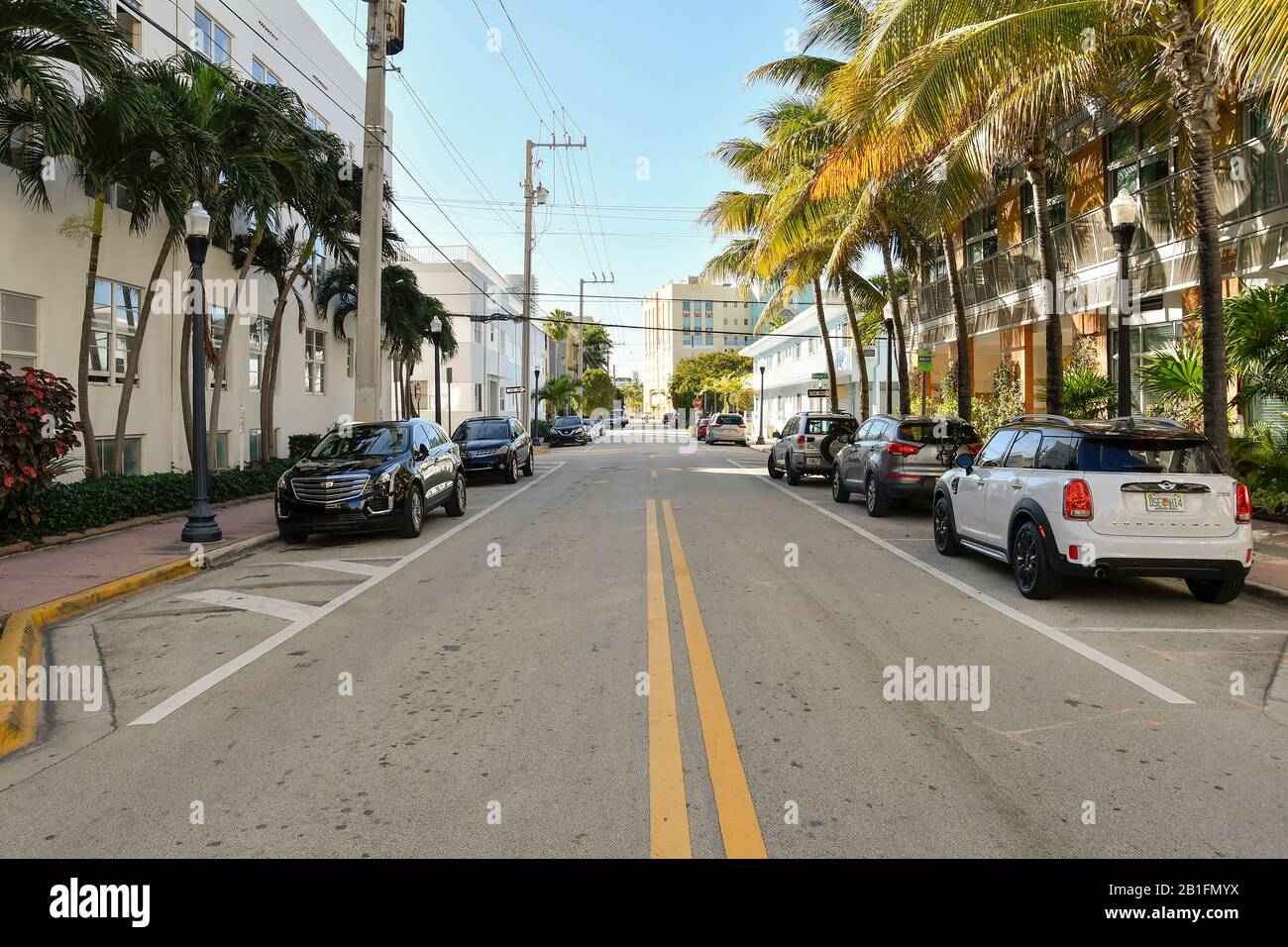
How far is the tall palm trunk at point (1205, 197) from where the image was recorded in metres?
10.9

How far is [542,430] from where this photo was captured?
5081 centimetres

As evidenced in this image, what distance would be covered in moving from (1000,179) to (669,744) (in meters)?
21.4

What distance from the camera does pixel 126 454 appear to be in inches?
661

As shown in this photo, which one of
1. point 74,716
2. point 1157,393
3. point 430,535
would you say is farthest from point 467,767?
point 1157,393

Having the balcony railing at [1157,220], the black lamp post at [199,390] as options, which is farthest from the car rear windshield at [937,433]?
the black lamp post at [199,390]

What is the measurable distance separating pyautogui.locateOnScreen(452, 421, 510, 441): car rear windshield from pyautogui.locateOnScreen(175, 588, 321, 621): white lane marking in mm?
14078

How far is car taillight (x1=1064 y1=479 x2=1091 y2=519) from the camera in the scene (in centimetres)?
763

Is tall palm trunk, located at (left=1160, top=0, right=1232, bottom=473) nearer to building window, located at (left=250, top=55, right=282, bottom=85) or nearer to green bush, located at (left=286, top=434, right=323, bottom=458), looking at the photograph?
green bush, located at (left=286, top=434, right=323, bottom=458)

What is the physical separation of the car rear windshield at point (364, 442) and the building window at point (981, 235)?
727 inches

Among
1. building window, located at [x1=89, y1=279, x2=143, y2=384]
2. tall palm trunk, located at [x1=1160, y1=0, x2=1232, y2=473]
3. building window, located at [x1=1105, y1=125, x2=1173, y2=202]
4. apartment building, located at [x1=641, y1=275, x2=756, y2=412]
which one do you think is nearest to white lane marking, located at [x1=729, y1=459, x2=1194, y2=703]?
tall palm trunk, located at [x1=1160, y1=0, x2=1232, y2=473]

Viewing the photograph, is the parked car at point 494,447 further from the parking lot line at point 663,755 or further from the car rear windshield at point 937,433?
the parking lot line at point 663,755
